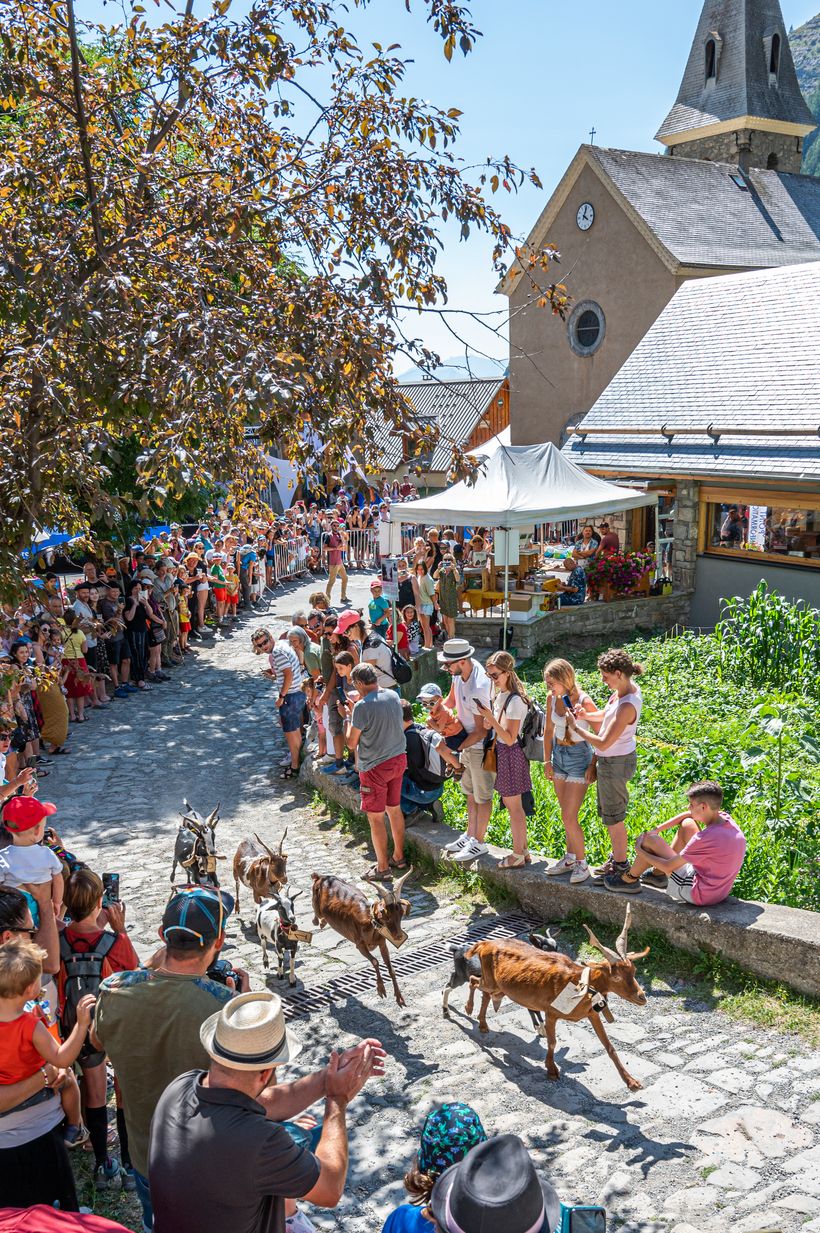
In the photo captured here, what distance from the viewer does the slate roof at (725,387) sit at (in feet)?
50.0

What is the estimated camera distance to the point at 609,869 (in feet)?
22.6

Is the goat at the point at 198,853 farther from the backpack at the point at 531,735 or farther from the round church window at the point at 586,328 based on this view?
the round church window at the point at 586,328

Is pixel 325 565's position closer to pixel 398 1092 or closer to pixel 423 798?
pixel 423 798

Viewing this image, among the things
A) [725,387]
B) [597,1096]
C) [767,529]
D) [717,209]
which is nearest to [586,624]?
[767,529]

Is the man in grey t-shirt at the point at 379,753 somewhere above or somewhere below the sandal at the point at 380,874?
above

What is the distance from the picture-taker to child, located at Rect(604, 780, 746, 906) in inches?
244

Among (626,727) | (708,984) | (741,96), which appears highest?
(741,96)

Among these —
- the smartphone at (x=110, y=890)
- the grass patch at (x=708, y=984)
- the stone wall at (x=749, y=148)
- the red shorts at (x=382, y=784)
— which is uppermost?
the stone wall at (x=749, y=148)

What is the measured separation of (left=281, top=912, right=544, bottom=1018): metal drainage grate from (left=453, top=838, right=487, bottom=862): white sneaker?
1.84 feet

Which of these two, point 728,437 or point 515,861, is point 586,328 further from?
point 515,861

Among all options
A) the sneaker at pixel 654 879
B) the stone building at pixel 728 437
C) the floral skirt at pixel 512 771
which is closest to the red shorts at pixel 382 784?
the floral skirt at pixel 512 771

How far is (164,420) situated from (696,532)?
12.0 metres

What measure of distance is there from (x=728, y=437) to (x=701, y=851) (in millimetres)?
11018

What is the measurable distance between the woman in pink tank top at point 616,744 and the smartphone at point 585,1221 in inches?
158
